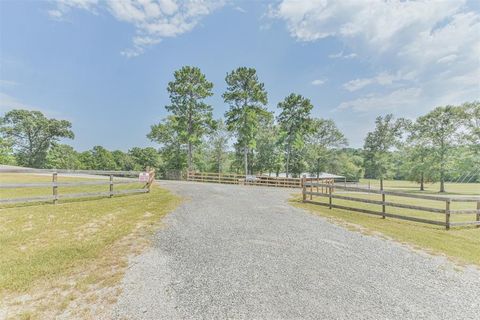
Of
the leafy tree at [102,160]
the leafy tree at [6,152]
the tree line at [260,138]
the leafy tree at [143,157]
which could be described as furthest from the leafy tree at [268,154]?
the leafy tree at [102,160]

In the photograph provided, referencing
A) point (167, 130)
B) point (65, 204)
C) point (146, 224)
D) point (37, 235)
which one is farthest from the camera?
point (167, 130)

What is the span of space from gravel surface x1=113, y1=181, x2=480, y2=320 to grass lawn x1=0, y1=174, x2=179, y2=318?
21.8 inches

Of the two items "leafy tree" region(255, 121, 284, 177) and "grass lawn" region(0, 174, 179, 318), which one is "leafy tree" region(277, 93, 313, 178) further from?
"grass lawn" region(0, 174, 179, 318)

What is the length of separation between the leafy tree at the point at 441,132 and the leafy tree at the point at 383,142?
34.2 feet

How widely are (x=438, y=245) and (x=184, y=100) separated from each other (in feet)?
93.1

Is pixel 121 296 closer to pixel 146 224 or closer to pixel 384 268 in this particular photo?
pixel 146 224

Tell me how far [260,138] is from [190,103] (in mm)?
14854

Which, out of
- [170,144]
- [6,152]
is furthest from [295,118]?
[6,152]

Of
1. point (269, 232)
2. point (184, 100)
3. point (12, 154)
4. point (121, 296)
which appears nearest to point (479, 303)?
point (269, 232)

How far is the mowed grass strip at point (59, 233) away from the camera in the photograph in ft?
13.6

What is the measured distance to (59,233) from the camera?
5.91m

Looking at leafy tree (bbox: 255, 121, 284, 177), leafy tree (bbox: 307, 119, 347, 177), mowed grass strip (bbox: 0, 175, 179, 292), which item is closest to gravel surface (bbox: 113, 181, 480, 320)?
mowed grass strip (bbox: 0, 175, 179, 292)

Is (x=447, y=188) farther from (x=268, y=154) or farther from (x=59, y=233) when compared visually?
(x=59, y=233)

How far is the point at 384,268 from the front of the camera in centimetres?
474
